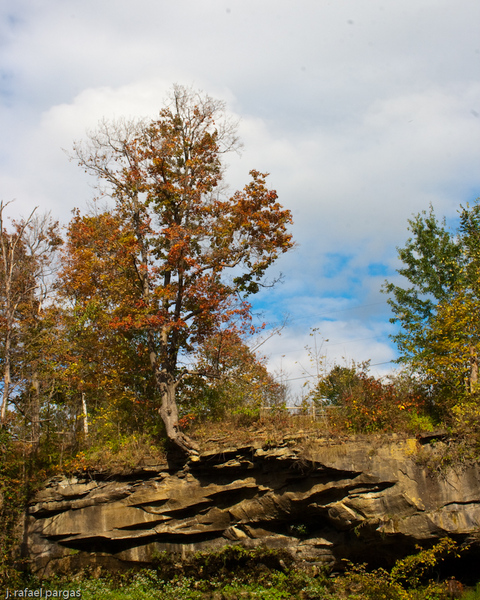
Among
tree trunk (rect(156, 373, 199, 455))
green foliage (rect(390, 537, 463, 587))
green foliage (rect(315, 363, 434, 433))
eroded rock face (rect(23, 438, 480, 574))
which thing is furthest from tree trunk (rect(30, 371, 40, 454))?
green foliage (rect(390, 537, 463, 587))

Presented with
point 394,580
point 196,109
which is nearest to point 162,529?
point 394,580

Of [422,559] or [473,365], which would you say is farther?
[473,365]

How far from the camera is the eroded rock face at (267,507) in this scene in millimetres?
12812

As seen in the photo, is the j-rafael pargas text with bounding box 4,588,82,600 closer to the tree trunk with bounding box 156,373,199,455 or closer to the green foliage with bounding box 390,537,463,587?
the tree trunk with bounding box 156,373,199,455

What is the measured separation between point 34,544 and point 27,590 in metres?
2.16

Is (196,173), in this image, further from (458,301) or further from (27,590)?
(27,590)

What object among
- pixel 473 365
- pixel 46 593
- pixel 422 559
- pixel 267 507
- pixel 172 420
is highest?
pixel 473 365

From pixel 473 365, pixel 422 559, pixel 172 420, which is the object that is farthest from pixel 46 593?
pixel 473 365

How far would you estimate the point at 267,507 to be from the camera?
1430 cm

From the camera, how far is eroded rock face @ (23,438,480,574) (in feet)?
42.0

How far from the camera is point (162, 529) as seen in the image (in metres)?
15.1

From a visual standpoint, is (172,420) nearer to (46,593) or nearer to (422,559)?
(46,593)

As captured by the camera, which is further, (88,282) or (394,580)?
(88,282)

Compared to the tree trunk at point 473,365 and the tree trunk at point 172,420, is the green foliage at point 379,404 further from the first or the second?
the tree trunk at point 172,420
